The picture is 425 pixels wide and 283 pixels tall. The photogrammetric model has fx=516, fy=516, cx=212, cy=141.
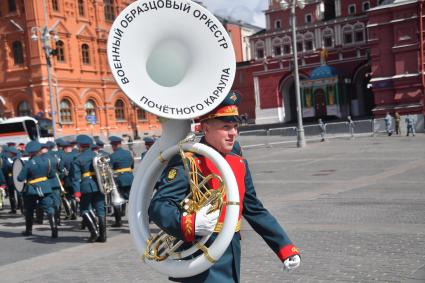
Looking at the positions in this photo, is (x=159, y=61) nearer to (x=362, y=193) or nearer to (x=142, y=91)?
(x=142, y=91)

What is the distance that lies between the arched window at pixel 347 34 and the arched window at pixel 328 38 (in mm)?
1193

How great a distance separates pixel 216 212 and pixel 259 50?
5213 centimetres

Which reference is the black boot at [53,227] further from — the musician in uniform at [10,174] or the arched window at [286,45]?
the arched window at [286,45]

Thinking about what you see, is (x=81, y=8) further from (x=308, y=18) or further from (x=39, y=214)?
(x=39, y=214)

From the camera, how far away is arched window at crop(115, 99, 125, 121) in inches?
1890

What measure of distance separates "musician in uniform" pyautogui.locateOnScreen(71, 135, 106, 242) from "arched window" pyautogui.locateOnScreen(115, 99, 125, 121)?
38128 millimetres

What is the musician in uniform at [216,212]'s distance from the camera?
121 inches

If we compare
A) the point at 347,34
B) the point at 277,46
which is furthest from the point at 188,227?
the point at 277,46

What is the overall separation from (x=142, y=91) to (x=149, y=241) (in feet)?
3.24

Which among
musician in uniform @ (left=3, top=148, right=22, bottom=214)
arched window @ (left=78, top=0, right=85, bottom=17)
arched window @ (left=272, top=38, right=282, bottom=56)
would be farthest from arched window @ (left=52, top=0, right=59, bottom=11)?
musician in uniform @ (left=3, top=148, right=22, bottom=214)

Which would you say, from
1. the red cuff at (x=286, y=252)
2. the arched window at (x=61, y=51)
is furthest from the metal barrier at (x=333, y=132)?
the red cuff at (x=286, y=252)

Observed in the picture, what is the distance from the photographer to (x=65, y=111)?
42625 millimetres

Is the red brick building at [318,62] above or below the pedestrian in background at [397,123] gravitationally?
above

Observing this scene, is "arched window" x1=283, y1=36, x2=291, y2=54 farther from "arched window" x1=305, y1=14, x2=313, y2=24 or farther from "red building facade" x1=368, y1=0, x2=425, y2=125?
"red building facade" x1=368, y1=0, x2=425, y2=125
